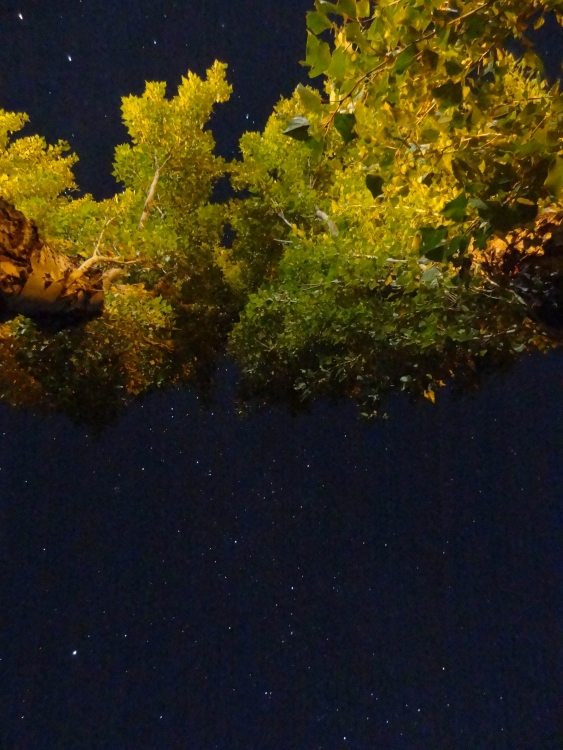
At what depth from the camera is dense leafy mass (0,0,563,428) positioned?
1.74 meters

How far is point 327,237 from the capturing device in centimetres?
476

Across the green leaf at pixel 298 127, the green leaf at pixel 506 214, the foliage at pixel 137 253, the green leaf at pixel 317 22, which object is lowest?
the green leaf at pixel 506 214

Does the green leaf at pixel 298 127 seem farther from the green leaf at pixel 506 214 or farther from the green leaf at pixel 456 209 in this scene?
the green leaf at pixel 506 214

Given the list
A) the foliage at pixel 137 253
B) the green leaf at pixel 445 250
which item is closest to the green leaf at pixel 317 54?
the green leaf at pixel 445 250

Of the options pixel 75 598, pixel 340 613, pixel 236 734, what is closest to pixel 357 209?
pixel 340 613

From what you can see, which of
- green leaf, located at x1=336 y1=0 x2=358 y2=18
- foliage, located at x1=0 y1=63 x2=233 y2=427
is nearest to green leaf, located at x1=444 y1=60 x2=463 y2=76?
green leaf, located at x1=336 y1=0 x2=358 y2=18

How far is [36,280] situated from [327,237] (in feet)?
9.63

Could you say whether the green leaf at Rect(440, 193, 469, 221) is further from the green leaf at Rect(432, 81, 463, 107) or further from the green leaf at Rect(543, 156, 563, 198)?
the green leaf at Rect(432, 81, 463, 107)

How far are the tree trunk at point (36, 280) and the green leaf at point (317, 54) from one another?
126 cm

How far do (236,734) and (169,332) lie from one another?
3.20 metres

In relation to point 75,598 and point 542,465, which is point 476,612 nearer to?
point 542,465

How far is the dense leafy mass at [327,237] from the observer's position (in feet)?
5.71

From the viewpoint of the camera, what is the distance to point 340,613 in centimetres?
429

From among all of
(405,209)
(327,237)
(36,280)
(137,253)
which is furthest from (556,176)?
A: (137,253)
